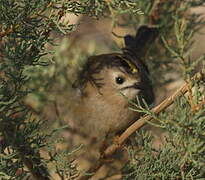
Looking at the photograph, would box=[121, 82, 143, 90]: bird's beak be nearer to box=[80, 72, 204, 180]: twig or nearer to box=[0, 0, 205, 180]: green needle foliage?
box=[80, 72, 204, 180]: twig

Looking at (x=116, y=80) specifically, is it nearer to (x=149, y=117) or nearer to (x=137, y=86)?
(x=137, y=86)

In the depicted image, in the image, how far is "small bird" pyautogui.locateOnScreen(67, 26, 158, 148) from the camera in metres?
3.45

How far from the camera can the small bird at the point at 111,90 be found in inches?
136

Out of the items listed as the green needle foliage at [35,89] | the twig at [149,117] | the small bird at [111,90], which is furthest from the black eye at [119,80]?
the green needle foliage at [35,89]

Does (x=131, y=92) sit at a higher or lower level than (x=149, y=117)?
lower

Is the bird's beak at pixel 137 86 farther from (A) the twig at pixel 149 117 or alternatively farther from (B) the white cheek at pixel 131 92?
(A) the twig at pixel 149 117

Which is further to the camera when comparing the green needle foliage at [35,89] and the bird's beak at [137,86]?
the bird's beak at [137,86]

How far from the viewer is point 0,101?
2.30 metres

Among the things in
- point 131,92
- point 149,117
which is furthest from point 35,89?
point 131,92

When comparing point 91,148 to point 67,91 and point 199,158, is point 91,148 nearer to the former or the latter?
point 67,91

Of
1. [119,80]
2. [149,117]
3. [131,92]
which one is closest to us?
[149,117]

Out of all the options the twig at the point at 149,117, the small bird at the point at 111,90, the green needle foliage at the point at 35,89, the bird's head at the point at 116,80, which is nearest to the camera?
the green needle foliage at the point at 35,89

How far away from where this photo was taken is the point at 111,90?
361 centimetres

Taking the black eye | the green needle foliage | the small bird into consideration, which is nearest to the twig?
the green needle foliage
